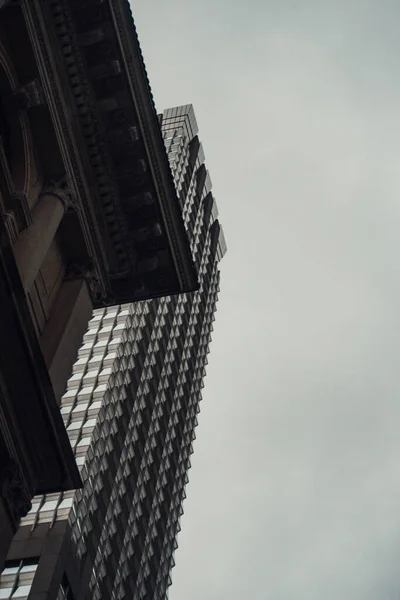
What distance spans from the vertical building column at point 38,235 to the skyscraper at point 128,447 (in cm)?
2880

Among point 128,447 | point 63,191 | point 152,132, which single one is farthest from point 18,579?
point 152,132

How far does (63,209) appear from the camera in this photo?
21500 mm

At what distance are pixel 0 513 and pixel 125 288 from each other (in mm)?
10108

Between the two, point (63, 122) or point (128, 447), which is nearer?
point (63, 122)

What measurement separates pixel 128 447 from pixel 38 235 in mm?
44652

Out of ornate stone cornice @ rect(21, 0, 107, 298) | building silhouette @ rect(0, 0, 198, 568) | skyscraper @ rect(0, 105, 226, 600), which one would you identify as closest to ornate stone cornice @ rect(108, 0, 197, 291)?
building silhouette @ rect(0, 0, 198, 568)

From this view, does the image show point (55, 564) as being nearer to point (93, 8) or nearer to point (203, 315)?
point (93, 8)

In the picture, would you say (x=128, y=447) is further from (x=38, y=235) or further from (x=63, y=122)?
(x=38, y=235)

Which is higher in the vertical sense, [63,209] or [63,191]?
[63,191]

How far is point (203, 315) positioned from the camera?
93625mm

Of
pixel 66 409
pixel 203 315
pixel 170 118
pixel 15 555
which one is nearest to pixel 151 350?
pixel 66 409

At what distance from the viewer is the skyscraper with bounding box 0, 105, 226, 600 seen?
4706 cm

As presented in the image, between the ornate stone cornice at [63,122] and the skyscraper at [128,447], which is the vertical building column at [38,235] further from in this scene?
the skyscraper at [128,447]

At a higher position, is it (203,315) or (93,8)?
(93,8)
